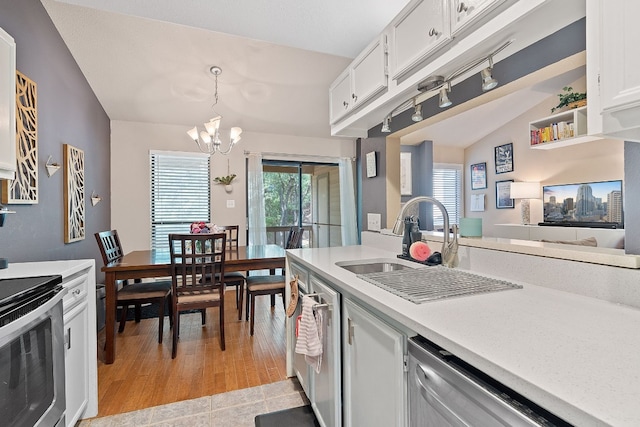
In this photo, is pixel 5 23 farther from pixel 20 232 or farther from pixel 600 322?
pixel 600 322

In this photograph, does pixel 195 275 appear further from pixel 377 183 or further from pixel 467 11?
pixel 467 11

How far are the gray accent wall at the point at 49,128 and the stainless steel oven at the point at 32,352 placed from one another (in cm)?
87

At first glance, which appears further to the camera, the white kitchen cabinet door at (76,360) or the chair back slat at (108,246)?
the chair back slat at (108,246)

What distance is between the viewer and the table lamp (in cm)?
169

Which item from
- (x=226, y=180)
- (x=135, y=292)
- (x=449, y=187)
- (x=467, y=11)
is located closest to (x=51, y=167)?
(x=135, y=292)

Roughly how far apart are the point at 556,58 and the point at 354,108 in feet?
3.74

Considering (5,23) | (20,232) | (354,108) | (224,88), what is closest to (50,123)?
(5,23)

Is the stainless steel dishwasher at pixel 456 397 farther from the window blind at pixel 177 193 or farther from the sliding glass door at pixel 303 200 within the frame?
the sliding glass door at pixel 303 200

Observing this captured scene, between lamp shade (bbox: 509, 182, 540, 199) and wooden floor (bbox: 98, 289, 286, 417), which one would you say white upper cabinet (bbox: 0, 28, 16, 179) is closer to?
wooden floor (bbox: 98, 289, 286, 417)

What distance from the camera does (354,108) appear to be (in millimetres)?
2094

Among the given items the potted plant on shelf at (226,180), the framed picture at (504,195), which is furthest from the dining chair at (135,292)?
the framed picture at (504,195)

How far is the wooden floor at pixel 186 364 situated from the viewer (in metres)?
2.01

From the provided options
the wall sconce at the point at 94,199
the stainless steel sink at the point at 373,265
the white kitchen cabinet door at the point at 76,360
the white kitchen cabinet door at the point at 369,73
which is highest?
the white kitchen cabinet door at the point at 369,73

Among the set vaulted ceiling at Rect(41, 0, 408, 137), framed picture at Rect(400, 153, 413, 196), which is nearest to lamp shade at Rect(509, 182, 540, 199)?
framed picture at Rect(400, 153, 413, 196)
